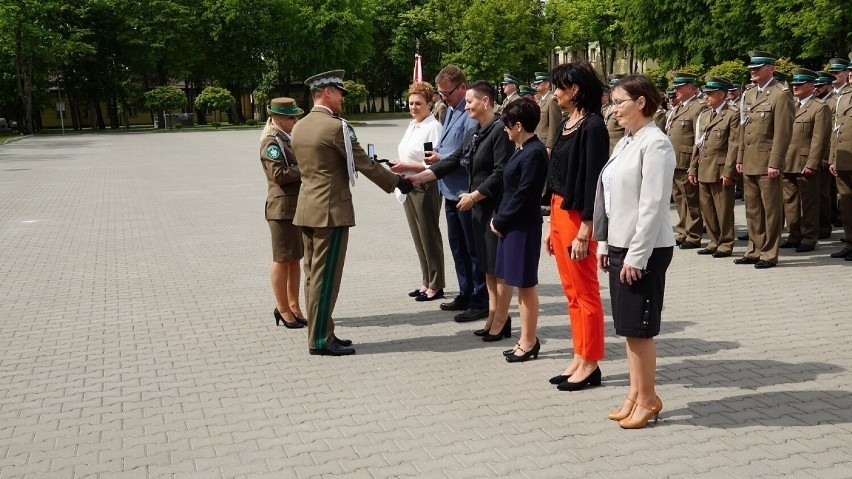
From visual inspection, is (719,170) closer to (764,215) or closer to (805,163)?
(764,215)

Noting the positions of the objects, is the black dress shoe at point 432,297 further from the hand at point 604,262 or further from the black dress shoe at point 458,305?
the hand at point 604,262

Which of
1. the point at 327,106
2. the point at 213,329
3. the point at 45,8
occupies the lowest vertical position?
the point at 213,329

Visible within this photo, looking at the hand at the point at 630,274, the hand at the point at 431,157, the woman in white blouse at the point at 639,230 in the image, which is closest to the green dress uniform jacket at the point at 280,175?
the hand at the point at 431,157

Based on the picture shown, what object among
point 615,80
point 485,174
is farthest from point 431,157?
point 615,80

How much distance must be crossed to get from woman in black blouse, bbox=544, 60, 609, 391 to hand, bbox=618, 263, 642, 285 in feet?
2.15

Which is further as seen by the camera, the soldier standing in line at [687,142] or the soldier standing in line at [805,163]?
the soldier standing in line at [687,142]

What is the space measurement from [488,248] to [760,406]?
2.47 metres

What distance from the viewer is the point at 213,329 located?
7.59 m

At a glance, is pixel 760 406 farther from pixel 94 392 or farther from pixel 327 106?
pixel 94 392

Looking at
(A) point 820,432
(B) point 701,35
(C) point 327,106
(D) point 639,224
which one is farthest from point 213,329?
(B) point 701,35

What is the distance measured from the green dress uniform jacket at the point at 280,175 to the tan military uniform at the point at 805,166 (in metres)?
6.47

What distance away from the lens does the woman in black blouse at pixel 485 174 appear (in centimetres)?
670

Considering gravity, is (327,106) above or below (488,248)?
above

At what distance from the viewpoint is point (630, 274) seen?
462cm
